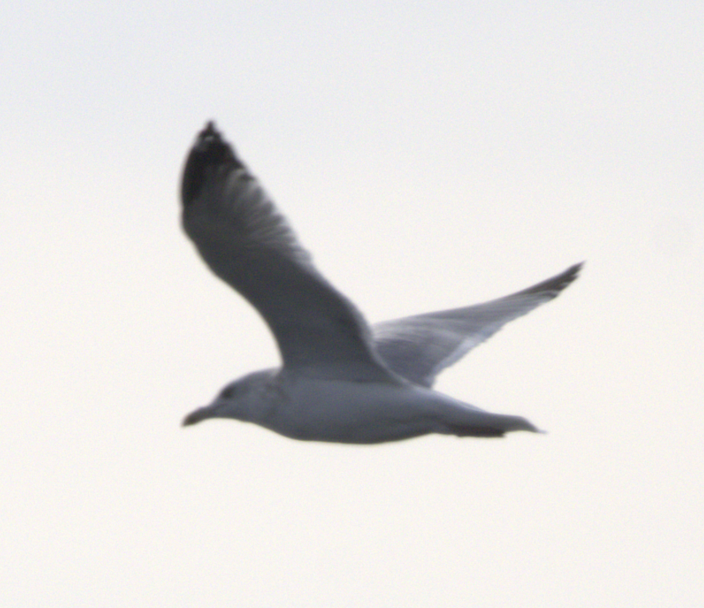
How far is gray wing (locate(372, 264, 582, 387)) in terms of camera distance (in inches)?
611

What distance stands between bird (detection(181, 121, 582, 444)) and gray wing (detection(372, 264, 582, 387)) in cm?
14

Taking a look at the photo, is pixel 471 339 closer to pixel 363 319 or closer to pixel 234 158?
pixel 363 319

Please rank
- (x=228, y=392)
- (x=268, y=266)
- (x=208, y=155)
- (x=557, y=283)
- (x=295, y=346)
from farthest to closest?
(x=557, y=283) → (x=228, y=392) → (x=295, y=346) → (x=268, y=266) → (x=208, y=155)

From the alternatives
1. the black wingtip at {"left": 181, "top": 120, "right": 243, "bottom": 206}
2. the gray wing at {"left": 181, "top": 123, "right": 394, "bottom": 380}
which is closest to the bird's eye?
the gray wing at {"left": 181, "top": 123, "right": 394, "bottom": 380}

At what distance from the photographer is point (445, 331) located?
16.3m

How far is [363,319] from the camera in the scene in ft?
45.4

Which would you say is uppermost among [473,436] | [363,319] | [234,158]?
[234,158]

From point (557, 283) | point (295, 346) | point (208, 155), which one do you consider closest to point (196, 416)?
point (295, 346)

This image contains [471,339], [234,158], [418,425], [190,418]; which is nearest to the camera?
[234,158]

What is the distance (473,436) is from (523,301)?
10.3 ft

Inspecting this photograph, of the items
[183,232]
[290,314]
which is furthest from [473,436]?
[183,232]

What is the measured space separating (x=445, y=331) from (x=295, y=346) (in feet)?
8.13

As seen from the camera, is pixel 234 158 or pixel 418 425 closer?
pixel 234 158

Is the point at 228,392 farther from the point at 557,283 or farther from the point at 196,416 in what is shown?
the point at 557,283
